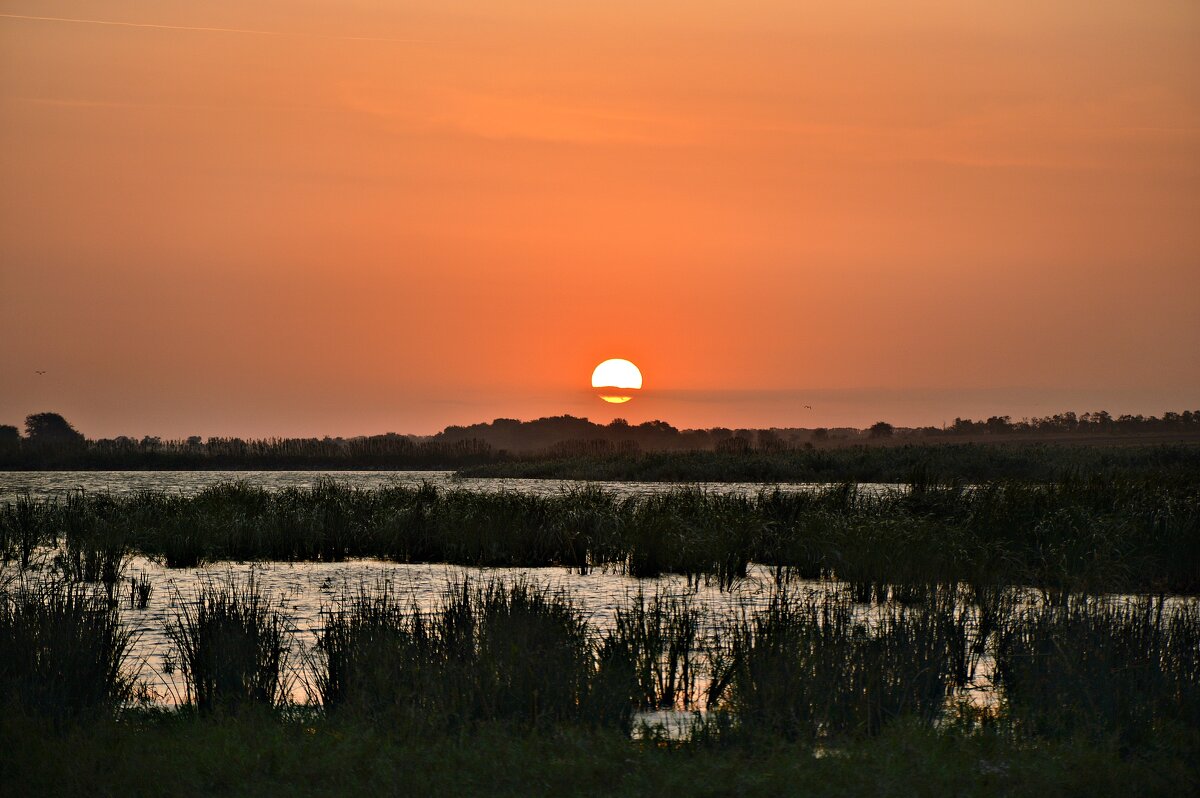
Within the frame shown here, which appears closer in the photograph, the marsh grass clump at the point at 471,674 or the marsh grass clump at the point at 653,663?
the marsh grass clump at the point at 471,674

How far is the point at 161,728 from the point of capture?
9555 mm

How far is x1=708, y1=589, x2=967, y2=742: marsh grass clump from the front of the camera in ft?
31.0

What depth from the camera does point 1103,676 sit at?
9.98m

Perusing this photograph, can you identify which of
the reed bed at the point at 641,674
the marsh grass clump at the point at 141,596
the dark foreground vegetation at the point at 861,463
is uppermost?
the dark foreground vegetation at the point at 861,463

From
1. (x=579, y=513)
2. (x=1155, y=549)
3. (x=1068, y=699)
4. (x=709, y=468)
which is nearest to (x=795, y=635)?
(x=1068, y=699)

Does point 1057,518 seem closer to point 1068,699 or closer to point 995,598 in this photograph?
point 995,598

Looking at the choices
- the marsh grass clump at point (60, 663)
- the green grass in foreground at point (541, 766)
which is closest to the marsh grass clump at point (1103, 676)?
the green grass in foreground at point (541, 766)

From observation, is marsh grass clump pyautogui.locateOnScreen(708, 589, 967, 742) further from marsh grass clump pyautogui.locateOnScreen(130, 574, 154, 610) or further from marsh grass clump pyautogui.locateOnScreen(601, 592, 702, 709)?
marsh grass clump pyautogui.locateOnScreen(130, 574, 154, 610)

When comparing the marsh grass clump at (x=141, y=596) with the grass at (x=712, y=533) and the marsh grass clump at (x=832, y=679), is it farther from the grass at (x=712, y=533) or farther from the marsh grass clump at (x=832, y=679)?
the marsh grass clump at (x=832, y=679)

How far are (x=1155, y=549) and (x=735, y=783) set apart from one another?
15.5 meters

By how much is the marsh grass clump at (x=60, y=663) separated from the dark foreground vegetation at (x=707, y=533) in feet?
28.1

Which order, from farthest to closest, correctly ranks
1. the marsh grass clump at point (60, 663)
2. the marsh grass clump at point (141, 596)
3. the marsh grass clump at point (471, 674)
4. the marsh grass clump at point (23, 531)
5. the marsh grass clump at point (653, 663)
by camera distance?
the marsh grass clump at point (23, 531)
the marsh grass clump at point (141, 596)
the marsh grass clump at point (653, 663)
the marsh grass clump at point (60, 663)
the marsh grass clump at point (471, 674)

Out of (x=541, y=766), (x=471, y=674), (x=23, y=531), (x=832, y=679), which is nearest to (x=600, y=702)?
(x=471, y=674)

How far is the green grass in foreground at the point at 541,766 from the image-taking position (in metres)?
7.90
